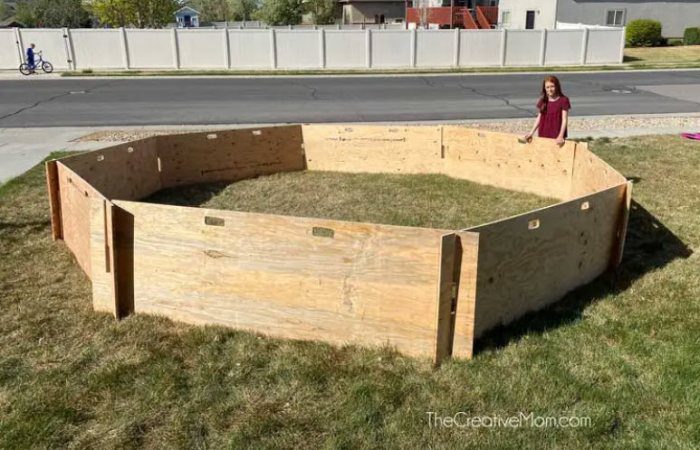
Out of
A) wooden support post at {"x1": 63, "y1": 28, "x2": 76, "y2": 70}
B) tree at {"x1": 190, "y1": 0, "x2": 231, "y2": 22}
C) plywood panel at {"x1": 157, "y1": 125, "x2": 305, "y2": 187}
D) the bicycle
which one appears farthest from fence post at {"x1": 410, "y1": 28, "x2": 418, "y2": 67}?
tree at {"x1": 190, "y1": 0, "x2": 231, "y2": 22}

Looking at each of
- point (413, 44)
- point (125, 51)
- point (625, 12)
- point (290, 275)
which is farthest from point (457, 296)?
point (625, 12)

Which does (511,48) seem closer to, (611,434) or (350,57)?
(350,57)

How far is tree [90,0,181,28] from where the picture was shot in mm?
44375

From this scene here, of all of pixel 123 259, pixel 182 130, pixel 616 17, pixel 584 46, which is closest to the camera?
pixel 123 259

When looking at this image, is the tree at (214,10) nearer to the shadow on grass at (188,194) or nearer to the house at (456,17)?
the house at (456,17)

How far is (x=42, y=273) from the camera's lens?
638 centimetres

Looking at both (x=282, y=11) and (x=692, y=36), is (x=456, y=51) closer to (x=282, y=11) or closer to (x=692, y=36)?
(x=692, y=36)

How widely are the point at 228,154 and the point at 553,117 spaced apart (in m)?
5.04

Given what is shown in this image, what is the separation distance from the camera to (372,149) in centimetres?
1080

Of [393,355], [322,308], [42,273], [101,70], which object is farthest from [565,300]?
[101,70]

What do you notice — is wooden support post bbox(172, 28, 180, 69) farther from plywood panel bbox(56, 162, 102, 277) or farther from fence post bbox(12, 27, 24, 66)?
plywood panel bbox(56, 162, 102, 277)

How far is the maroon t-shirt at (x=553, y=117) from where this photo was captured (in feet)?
28.7

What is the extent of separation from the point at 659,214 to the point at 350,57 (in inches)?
942

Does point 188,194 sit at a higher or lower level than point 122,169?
lower
